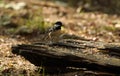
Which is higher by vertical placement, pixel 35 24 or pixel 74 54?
pixel 35 24

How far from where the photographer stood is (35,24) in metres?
9.46

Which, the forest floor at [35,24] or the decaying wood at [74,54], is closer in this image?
the decaying wood at [74,54]

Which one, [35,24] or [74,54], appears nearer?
[74,54]

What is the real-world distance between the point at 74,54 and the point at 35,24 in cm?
392

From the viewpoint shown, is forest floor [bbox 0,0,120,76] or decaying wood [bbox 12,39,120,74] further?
forest floor [bbox 0,0,120,76]

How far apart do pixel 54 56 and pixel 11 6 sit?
6.15 m

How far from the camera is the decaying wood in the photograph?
18.1ft

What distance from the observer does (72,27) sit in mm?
10172

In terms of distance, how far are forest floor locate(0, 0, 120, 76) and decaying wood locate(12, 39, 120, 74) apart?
16.4 inches

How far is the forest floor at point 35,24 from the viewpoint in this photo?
6.61m

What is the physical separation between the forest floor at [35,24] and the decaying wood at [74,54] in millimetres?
416

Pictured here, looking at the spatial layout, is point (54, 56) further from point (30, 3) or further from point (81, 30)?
point (30, 3)

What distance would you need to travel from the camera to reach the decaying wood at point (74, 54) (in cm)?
551

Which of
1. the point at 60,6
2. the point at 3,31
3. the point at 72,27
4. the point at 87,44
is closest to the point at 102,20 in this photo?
the point at 72,27
